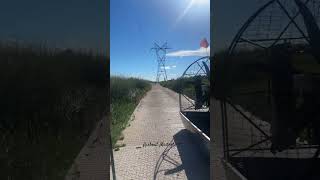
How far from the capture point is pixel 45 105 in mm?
3260

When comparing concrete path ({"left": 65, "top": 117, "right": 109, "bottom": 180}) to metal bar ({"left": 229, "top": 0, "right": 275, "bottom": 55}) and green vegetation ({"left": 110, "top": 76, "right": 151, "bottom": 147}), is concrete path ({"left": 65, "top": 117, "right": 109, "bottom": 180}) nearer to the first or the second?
metal bar ({"left": 229, "top": 0, "right": 275, "bottom": 55})

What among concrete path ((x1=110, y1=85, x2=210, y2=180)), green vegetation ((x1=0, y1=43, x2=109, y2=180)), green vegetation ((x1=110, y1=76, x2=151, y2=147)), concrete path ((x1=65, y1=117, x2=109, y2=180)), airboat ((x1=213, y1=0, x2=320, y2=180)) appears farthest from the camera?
green vegetation ((x1=110, y1=76, x2=151, y2=147))

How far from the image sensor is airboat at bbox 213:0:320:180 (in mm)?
3301

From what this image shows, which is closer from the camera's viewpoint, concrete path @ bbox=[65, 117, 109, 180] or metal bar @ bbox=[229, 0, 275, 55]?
metal bar @ bbox=[229, 0, 275, 55]

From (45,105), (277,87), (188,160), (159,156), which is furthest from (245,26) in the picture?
(159,156)

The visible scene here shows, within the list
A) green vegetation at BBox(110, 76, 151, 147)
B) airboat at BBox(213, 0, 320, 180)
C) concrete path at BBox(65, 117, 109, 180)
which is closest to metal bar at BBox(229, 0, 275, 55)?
airboat at BBox(213, 0, 320, 180)

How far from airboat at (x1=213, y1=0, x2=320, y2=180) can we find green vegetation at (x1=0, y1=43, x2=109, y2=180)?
1.54 m

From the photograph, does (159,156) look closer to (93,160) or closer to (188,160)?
(188,160)

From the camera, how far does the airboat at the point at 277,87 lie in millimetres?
3301

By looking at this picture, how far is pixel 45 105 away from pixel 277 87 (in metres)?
2.18

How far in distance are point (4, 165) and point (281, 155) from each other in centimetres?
292

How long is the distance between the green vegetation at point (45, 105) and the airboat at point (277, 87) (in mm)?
1536

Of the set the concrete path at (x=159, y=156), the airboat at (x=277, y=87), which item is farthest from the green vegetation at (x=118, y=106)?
the airboat at (x=277, y=87)

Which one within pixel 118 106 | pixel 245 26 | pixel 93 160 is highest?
pixel 245 26
